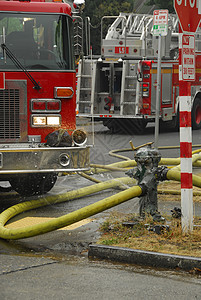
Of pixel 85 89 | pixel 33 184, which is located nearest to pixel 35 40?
pixel 33 184

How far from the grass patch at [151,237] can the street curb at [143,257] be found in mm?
140

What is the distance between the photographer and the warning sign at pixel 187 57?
618 cm

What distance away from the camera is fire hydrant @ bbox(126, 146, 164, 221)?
6.77 meters

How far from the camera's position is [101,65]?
1898 centimetres

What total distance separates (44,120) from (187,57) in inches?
98.8

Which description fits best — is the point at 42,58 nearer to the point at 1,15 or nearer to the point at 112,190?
the point at 1,15

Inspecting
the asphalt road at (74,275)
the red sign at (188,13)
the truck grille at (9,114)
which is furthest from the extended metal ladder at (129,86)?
the red sign at (188,13)

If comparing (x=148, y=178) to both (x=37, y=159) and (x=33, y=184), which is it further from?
(x=33, y=184)

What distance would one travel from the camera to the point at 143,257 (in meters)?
5.56

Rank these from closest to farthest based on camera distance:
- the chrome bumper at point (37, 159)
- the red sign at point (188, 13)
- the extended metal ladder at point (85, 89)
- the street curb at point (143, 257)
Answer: the street curb at point (143, 257), the red sign at point (188, 13), the chrome bumper at point (37, 159), the extended metal ladder at point (85, 89)

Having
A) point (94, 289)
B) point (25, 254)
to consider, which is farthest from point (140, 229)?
point (94, 289)

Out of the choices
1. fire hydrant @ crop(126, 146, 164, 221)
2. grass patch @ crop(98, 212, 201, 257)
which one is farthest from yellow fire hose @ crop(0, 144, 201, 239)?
grass patch @ crop(98, 212, 201, 257)

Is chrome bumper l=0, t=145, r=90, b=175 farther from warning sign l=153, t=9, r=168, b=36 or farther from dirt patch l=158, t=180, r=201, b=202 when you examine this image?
warning sign l=153, t=9, r=168, b=36

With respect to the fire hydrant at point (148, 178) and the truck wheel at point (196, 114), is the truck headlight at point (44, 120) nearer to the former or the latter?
the fire hydrant at point (148, 178)
